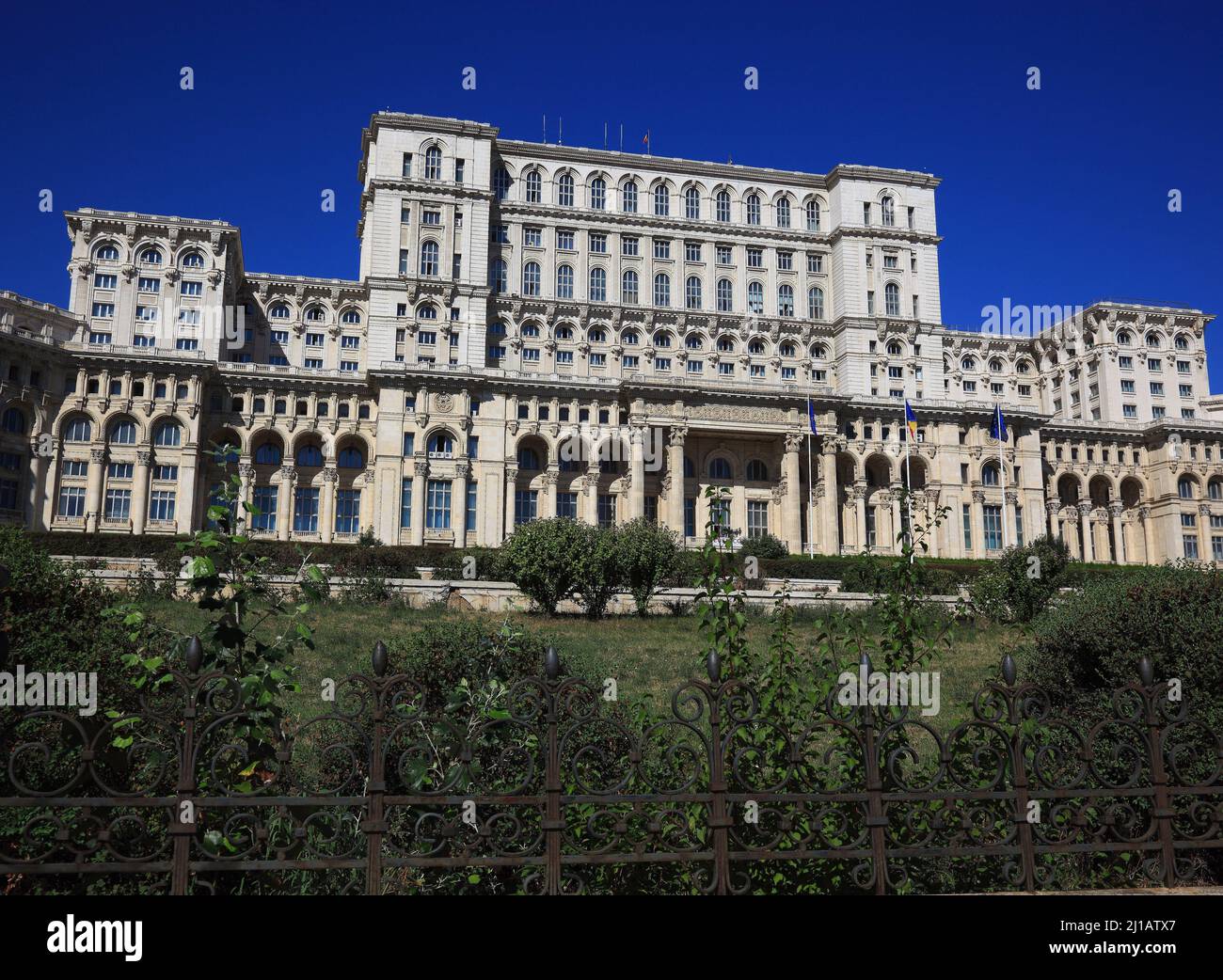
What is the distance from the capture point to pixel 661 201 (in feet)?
225

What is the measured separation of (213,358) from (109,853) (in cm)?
5523

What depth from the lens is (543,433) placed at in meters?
57.1

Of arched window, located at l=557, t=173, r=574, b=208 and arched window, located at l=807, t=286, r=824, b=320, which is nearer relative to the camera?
arched window, located at l=557, t=173, r=574, b=208

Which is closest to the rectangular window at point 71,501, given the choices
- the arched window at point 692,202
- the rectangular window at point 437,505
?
the rectangular window at point 437,505

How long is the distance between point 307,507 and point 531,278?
22.1 meters

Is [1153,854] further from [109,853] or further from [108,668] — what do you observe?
[108,668]

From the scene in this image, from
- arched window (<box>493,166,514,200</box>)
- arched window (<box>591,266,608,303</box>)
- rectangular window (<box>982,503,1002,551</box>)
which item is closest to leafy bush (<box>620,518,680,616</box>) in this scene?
arched window (<box>591,266,608,303</box>)

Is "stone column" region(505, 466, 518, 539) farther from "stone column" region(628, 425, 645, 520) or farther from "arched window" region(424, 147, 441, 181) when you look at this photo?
"arched window" region(424, 147, 441, 181)

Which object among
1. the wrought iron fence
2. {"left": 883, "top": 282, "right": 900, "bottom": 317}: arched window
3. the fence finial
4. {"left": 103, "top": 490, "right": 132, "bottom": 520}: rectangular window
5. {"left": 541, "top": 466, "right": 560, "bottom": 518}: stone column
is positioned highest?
{"left": 883, "top": 282, "right": 900, "bottom": 317}: arched window

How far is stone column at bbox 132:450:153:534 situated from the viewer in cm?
5281

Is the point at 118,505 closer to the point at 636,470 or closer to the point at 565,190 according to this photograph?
the point at 636,470

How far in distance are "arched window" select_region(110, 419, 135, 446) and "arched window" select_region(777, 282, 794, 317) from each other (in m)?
44.0

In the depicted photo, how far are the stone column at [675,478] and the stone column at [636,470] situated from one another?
1640 mm

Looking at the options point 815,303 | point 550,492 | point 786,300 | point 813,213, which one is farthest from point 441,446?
point 813,213
